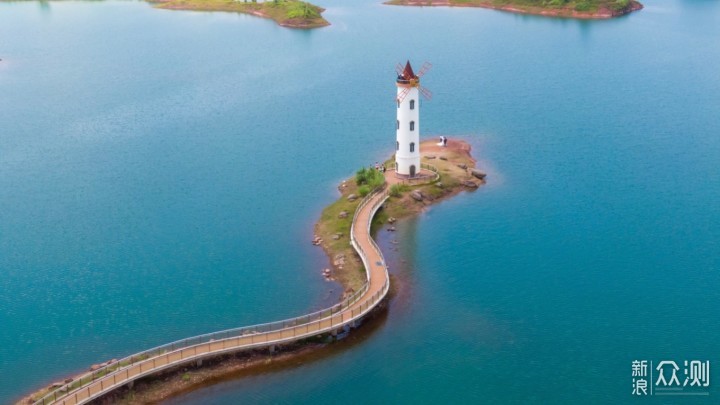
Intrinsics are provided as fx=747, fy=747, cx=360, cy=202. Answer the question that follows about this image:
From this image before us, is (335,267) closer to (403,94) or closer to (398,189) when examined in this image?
(398,189)

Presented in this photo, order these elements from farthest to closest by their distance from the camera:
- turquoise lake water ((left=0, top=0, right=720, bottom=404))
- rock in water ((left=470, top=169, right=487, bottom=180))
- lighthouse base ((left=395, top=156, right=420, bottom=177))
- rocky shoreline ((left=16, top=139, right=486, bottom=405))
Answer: rock in water ((left=470, top=169, right=487, bottom=180)) → lighthouse base ((left=395, top=156, right=420, bottom=177)) → turquoise lake water ((left=0, top=0, right=720, bottom=404)) → rocky shoreline ((left=16, top=139, right=486, bottom=405))

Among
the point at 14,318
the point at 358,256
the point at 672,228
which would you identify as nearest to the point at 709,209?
the point at 672,228

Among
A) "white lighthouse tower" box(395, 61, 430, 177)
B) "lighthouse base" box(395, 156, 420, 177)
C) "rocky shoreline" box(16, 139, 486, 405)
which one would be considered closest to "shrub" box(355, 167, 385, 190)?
"rocky shoreline" box(16, 139, 486, 405)

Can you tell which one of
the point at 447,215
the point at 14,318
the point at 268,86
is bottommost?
the point at 14,318

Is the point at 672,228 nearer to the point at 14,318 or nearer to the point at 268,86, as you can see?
the point at 14,318

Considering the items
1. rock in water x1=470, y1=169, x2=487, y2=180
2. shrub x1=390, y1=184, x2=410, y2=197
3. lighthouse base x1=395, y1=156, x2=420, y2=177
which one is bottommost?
shrub x1=390, y1=184, x2=410, y2=197

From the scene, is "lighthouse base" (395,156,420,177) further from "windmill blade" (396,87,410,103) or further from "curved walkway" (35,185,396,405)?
"curved walkway" (35,185,396,405)

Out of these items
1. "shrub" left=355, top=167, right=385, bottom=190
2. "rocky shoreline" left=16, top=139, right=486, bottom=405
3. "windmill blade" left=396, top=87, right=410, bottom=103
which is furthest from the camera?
"shrub" left=355, top=167, right=385, bottom=190
